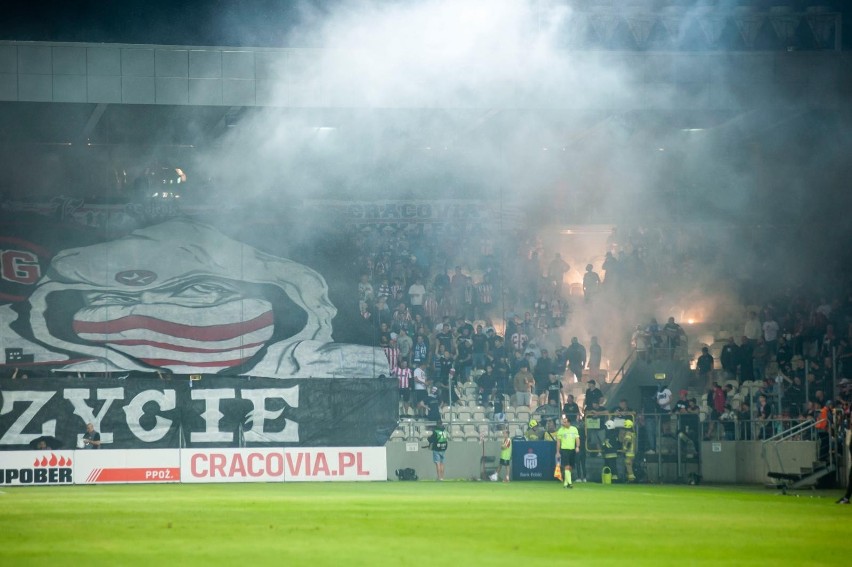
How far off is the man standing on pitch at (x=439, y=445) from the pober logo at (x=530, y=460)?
2150 millimetres

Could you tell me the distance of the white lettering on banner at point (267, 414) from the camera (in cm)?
3059

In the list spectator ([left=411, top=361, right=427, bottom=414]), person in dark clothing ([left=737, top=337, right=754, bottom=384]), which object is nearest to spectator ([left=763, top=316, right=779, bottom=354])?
person in dark clothing ([left=737, top=337, right=754, bottom=384])

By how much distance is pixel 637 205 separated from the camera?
42.1 meters

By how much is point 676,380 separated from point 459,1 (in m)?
13.4

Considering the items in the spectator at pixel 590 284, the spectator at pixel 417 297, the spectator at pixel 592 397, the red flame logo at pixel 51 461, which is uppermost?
the spectator at pixel 590 284

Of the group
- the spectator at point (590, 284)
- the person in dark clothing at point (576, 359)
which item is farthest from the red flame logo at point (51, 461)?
the spectator at point (590, 284)

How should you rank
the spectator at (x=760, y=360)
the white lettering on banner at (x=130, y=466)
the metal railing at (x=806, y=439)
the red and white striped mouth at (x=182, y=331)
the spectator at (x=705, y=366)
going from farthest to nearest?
1. the spectator at (x=760, y=360)
2. the spectator at (x=705, y=366)
3. the red and white striped mouth at (x=182, y=331)
4. the white lettering on banner at (x=130, y=466)
5. the metal railing at (x=806, y=439)

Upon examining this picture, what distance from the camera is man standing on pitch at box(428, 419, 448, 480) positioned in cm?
3030

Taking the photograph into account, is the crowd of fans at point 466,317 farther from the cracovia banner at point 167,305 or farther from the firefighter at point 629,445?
the firefighter at point 629,445

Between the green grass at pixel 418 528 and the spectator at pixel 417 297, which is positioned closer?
the green grass at pixel 418 528

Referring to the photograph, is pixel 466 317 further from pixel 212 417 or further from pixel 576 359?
pixel 212 417

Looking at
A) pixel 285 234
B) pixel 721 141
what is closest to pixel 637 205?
pixel 721 141

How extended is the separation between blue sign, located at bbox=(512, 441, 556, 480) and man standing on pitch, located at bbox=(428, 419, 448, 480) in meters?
1.90

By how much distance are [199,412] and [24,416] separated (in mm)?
4222
